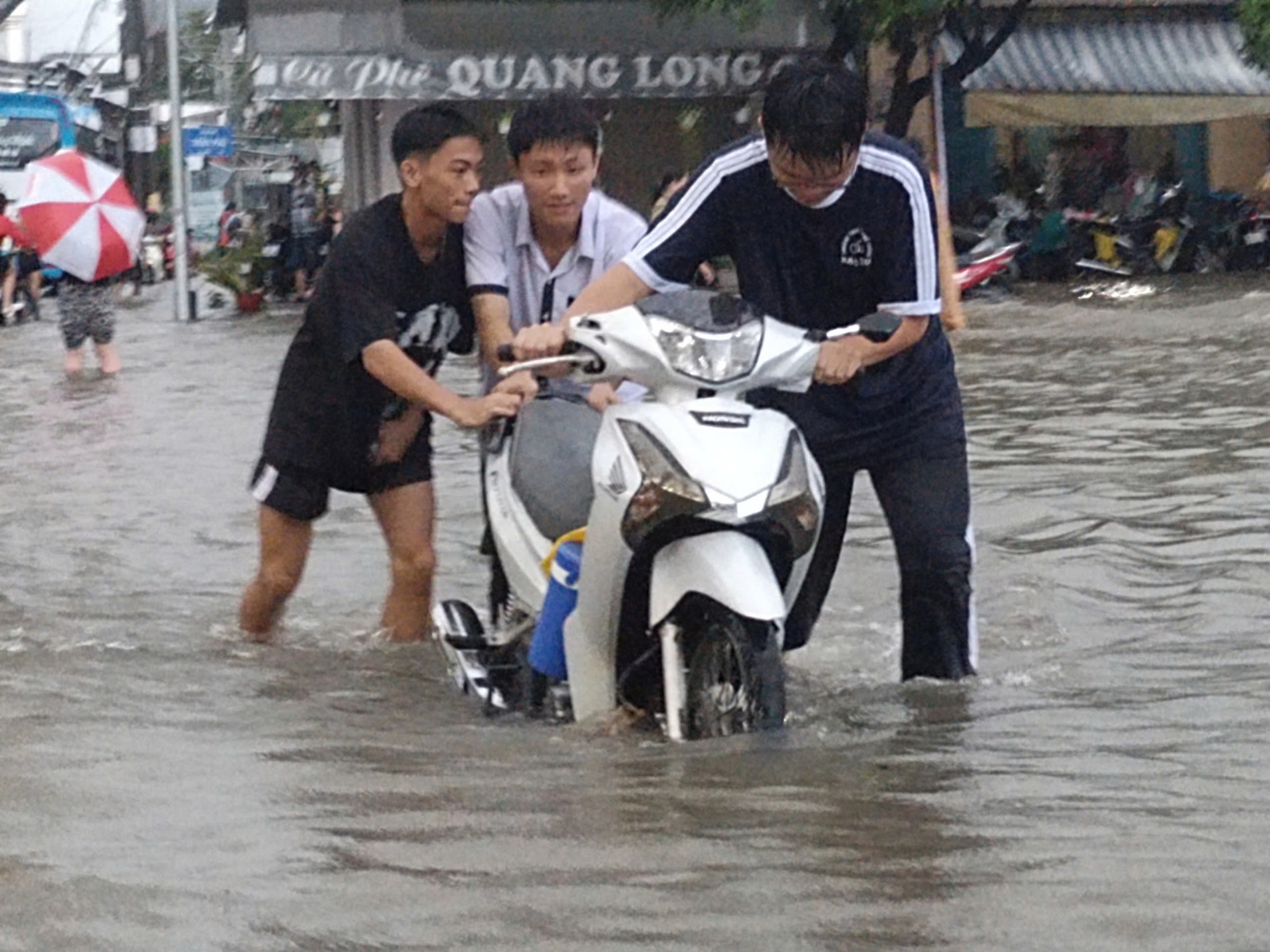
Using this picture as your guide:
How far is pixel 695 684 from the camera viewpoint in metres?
4.71

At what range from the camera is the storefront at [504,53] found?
2686 centimetres

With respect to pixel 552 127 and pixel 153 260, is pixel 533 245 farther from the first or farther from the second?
pixel 153 260

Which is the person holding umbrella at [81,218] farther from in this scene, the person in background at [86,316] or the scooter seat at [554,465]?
the scooter seat at [554,465]

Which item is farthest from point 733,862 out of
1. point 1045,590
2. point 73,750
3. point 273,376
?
point 273,376

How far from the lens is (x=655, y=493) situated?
4414mm

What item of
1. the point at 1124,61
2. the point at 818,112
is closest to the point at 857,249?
the point at 818,112

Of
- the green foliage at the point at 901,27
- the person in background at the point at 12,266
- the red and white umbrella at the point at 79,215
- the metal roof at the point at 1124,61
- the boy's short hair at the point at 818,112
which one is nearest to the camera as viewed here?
the boy's short hair at the point at 818,112

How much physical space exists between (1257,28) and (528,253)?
2153 centimetres

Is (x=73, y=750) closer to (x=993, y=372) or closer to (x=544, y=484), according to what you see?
(x=544, y=484)

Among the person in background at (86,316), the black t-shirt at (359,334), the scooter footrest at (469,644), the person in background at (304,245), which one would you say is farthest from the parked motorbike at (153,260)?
the scooter footrest at (469,644)

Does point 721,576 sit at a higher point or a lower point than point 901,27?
lower

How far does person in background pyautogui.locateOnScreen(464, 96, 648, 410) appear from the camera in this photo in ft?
17.6

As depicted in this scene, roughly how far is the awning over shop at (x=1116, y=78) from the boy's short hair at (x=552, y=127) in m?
23.5

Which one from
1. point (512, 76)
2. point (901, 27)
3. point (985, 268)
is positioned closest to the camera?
point (985, 268)
